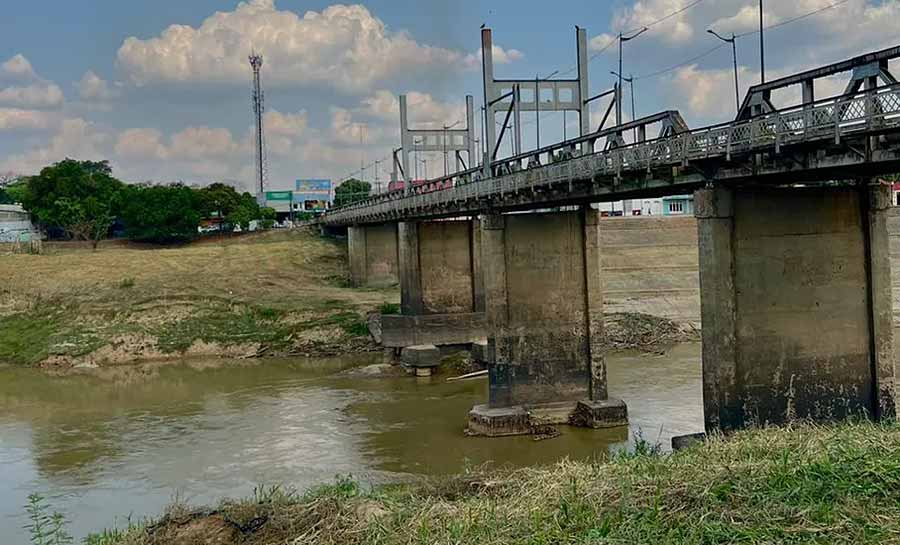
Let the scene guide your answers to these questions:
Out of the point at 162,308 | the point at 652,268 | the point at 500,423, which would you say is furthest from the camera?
the point at 652,268

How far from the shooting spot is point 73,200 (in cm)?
10100

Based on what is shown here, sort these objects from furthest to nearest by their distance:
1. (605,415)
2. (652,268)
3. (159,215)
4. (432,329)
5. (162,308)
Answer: (159,215) < (652,268) < (162,308) < (432,329) < (605,415)

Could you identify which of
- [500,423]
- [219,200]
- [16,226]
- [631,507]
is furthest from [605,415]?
[16,226]

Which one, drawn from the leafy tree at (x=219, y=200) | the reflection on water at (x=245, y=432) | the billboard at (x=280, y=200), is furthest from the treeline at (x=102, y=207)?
the billboard at (x=280, y=200)

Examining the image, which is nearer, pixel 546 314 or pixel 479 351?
pixel 546 314

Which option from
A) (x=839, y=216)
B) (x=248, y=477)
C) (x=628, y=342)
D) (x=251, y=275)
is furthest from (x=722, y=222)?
(x=251, y=275)

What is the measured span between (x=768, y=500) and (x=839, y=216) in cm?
1346

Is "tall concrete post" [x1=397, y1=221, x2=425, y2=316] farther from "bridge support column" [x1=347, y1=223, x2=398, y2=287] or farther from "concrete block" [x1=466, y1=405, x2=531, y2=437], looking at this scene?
"bridge support column" [x1=347, y1=223, x2=398, y2=287]

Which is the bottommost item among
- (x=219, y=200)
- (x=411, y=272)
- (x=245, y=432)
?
(x=245, y=432)

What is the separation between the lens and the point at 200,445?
29.1 meters

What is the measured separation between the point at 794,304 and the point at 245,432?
18522 millimetres

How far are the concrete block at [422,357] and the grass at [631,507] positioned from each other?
26.8 m

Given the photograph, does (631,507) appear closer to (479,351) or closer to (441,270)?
(479,351)

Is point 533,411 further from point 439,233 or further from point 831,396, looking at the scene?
point 439,233
